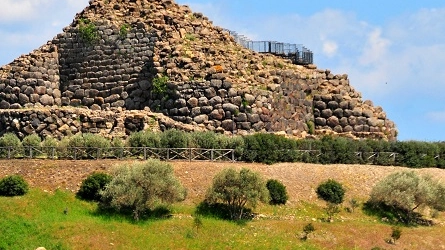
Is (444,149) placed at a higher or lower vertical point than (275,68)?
lower

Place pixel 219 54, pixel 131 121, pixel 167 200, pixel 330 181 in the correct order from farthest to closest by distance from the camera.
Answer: pixel 219 54
pixel 131 121
pixel 330 181
pixel 167 200

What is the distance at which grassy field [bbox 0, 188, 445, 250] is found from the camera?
39.1 m

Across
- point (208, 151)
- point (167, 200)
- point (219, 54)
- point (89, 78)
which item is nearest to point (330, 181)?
point (208, 151)

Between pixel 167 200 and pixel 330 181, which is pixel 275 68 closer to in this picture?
pixel 330 181

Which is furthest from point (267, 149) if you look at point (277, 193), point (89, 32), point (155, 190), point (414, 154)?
point (89, 32)

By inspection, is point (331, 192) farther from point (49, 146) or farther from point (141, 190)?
point (49, 146)

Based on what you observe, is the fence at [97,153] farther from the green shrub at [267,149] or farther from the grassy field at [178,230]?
the grassy field at [178,230]

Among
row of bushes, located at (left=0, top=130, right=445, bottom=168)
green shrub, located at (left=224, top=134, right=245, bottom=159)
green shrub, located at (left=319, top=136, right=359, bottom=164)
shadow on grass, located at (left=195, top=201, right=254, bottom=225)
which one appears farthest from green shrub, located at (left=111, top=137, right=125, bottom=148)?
green shrub, located at (left=319, top=136, right=359, bottom=164)

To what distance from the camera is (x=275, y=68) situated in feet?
197

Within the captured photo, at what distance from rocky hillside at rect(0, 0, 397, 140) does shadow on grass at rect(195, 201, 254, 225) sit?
419 inches

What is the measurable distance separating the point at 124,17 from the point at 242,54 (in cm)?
821

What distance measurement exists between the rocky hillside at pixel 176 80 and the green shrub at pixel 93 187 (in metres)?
10.4

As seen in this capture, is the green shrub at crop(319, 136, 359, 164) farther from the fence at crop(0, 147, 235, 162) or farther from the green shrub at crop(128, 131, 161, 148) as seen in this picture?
the green shrub at crop(128, 131, 161, 148)

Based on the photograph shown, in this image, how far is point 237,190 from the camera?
43312 mm
